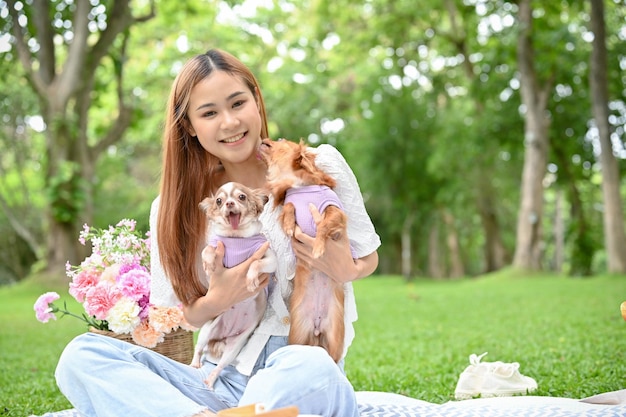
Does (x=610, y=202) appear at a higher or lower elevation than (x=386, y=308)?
higher

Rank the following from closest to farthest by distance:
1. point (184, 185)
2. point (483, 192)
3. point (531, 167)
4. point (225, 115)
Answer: point (225, 115) → point (184, 185) → point (531, 167) → point (483, 192)

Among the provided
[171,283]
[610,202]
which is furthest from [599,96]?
[171,283]

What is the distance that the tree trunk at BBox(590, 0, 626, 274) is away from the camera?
14.6 meters

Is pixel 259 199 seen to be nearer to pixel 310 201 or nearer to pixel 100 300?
pixel 310 201

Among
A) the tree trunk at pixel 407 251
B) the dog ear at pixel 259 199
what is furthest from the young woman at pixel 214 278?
the tree trunk at pixel 407 251

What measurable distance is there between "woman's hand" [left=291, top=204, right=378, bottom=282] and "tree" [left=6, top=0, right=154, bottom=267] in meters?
11.4

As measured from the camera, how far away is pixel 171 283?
3.02 m

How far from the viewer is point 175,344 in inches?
164

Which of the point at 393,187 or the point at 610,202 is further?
the point at 393,187

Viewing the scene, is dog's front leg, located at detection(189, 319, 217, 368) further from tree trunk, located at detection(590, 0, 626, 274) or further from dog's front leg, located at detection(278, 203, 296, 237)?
tree trunk, located at detection(590, 0, 626, 274)

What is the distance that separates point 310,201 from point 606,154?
13730 millimetres

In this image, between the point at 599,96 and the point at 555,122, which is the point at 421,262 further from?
the point at 599,96

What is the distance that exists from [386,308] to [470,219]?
1516cm

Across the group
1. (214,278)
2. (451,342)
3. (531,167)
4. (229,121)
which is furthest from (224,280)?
(531,167)
